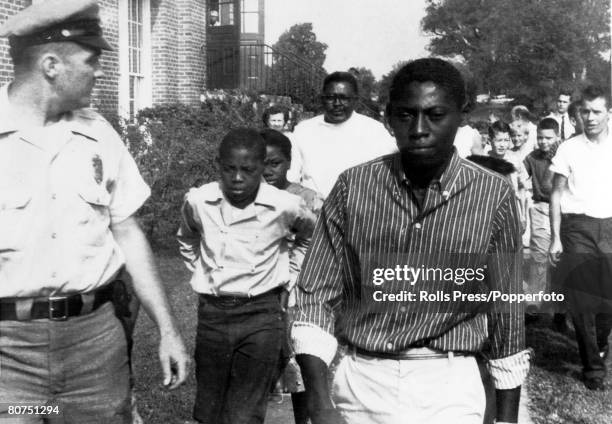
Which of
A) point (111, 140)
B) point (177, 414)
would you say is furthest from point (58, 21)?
point (177, 414)

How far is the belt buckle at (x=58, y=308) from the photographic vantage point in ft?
8.26

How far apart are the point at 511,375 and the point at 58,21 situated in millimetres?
1731

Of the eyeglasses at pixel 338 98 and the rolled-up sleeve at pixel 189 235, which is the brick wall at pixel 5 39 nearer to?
the eyeglasses at pixel 338 98

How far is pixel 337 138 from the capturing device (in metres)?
5.52

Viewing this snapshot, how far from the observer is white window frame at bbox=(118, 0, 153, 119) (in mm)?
11547

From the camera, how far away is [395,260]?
2318mm

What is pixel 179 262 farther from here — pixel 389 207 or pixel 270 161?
pixel 389 207

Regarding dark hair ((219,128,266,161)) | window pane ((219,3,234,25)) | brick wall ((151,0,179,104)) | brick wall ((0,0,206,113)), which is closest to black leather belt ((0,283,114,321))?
dark hair ((219,128,266,161))

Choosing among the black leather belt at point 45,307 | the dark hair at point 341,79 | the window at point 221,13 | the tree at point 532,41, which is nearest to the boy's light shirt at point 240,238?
the black leather belt at point 45,307

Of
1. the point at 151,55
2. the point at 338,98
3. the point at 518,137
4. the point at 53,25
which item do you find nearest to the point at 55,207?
the point at 53,25

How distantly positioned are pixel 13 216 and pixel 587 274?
13.9 feet

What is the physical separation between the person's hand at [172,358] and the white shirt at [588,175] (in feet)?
12.0

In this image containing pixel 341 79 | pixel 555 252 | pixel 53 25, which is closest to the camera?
pixel 53 25

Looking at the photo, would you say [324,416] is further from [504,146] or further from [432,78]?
[504,146]
